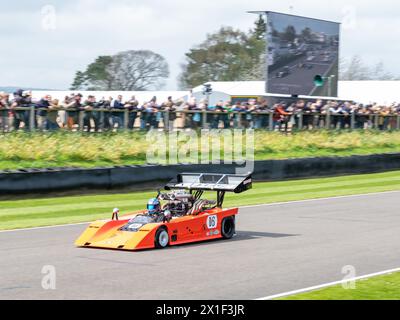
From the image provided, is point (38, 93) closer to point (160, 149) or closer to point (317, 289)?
point (160, 149)

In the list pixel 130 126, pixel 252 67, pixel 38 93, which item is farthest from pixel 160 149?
pixel 252 67

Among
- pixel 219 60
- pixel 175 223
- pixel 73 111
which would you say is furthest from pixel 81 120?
pixel 219 60

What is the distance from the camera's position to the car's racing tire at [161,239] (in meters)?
11.7

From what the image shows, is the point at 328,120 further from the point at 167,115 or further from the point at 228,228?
the point at 228,228

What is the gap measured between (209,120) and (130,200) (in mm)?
8601

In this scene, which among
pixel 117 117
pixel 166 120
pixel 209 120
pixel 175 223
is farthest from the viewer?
pixel 209 120

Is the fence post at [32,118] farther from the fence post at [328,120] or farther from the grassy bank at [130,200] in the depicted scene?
the fence post at [328,120]

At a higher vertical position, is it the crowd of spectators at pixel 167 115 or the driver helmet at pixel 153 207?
the crowd of spectators at pixel 167 115

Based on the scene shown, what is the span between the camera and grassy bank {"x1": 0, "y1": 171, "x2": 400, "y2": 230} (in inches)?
609

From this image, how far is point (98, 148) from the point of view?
22500 millimetres

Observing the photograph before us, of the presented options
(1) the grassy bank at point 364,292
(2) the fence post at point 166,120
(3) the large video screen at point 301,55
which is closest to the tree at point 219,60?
(3) the large video screen at point 301,55

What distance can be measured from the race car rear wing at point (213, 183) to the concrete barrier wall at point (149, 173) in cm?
584

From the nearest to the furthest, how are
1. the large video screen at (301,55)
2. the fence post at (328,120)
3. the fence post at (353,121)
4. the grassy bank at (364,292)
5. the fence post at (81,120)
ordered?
the grassy bank at (364,292) < the fence post at (81,120) < the fence post at (328,120) < the fence post at (353,121) < the large video screen at (301,55)

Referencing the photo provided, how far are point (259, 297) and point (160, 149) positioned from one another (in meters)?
15.5
